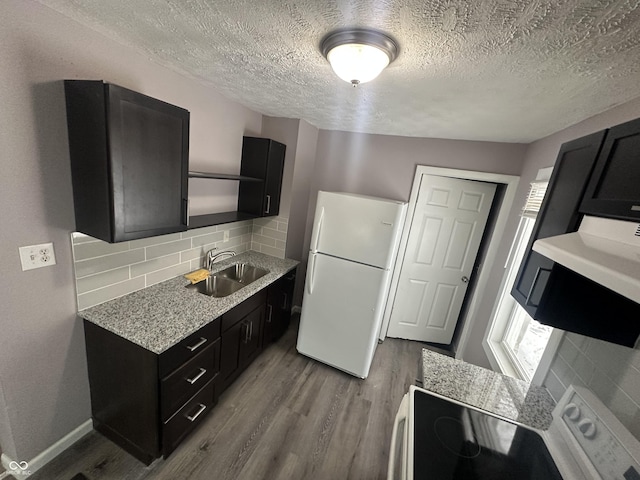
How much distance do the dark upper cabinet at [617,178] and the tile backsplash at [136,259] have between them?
2229mm

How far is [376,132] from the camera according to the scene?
2.59 meters

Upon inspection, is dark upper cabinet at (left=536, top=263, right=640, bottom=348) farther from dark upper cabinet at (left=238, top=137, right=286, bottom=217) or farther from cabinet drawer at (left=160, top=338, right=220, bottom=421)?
dark upper cabinet at (left=238, top=137, right=286, bottom=217)

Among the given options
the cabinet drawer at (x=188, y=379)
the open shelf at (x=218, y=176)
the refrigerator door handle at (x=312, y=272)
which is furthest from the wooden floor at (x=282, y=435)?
the open shelf at (x=218, y=176)

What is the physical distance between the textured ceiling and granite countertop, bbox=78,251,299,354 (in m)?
1.44

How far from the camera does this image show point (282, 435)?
5.79 feet

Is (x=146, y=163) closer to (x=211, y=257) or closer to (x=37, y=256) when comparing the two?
(x=37, y=256)

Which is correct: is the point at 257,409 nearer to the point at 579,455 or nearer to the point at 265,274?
the point at 265,274

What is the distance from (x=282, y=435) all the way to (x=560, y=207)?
6.85ft

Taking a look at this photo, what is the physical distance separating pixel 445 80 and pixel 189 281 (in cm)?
210

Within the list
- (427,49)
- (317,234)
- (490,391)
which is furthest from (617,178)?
(317,234)

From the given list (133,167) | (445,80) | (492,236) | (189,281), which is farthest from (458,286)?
(133,167)

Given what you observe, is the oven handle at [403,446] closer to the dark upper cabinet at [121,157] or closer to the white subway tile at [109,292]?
the dark upper cabinet at [121,157]

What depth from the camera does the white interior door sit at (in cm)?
262

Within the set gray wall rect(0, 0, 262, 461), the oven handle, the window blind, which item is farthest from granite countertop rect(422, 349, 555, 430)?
gray wall rect(0, 0, 262, 461)
